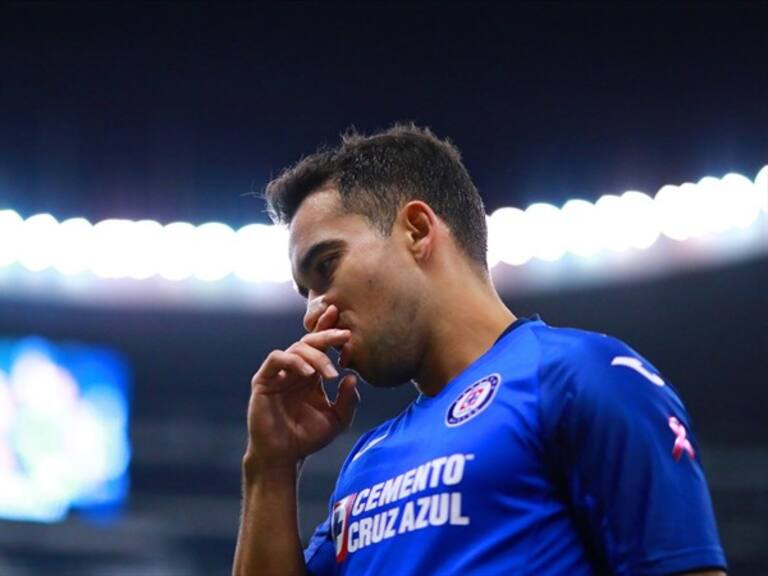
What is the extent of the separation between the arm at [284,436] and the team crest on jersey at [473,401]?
188mm

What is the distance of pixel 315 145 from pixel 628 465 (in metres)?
5.55

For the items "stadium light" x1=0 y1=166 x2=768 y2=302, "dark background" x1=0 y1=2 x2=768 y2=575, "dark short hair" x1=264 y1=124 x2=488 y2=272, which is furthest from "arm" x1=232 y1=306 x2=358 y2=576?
"stadium light" x1=0 y1=166 x2=768 y2=302

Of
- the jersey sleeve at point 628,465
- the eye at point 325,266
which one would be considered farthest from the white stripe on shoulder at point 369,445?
the jersey sleeve at point 628,465

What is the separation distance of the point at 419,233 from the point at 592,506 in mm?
574

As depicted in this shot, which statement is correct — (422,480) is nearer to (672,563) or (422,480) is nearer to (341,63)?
(672,563)

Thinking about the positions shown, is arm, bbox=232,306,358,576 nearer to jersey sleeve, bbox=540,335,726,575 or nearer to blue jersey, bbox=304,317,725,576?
blue jersey, bbox=304,317,725,576

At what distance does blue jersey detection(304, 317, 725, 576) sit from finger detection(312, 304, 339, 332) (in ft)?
0.75

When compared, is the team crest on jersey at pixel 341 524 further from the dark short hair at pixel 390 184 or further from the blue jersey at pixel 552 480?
the dark short hair at pixel 390 184

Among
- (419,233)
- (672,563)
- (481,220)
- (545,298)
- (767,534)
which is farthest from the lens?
(545,298)

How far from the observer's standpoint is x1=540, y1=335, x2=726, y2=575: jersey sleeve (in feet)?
4.01

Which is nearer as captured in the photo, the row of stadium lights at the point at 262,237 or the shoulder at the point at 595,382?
the shoulder at the point at 595,382

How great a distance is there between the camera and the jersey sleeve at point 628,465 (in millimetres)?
1223

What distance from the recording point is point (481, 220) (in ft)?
5.97

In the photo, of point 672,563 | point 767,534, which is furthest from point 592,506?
point 767,534
